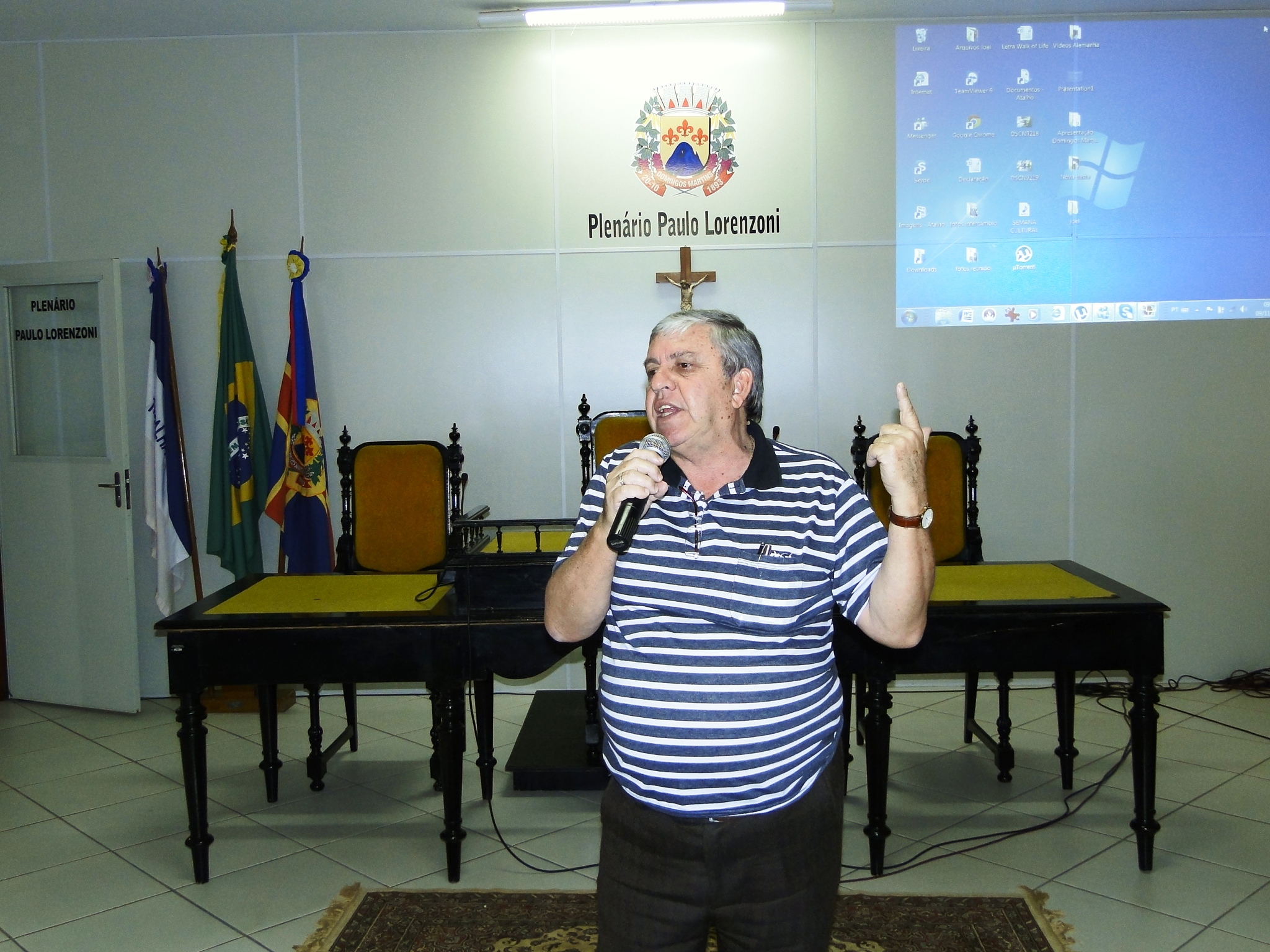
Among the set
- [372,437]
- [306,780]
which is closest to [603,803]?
[306,780]

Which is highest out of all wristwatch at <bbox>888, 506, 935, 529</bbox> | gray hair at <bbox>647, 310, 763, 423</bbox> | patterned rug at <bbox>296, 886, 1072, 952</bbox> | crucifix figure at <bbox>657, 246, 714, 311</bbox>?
crucifix figure at <bbox>657, 246, 714, 311</bbox>

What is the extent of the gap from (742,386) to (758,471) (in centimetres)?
18

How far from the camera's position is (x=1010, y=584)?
3.20m

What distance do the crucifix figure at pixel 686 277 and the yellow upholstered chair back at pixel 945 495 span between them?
1292mm

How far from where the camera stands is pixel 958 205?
4828 mm

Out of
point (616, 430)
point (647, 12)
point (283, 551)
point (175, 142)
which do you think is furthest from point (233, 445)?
point (647, 12)

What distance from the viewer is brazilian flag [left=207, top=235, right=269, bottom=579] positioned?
15.9 feet

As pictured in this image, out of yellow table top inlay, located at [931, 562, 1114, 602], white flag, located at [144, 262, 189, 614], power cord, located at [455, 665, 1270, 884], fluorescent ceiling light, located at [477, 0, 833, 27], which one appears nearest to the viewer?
yellow table top inlay, located at [931, 562, 1114, 602]

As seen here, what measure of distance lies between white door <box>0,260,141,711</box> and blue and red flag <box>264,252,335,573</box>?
722 mm

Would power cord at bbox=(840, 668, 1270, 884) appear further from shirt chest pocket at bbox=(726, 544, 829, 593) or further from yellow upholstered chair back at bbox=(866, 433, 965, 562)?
shirt chest pocket at bbox=(726, 544, 829, 593)

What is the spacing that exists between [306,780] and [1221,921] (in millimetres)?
3069

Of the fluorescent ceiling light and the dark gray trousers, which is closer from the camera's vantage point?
the dark gray trousers

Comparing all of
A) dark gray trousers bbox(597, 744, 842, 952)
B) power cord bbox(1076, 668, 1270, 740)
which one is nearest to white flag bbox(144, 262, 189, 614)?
dark gray trousers bbox(597, 744, 842, 952)

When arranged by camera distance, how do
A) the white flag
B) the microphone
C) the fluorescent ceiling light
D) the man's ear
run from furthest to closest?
the white flag, the fluorescent ceiling light, the man's ear, the microphone
